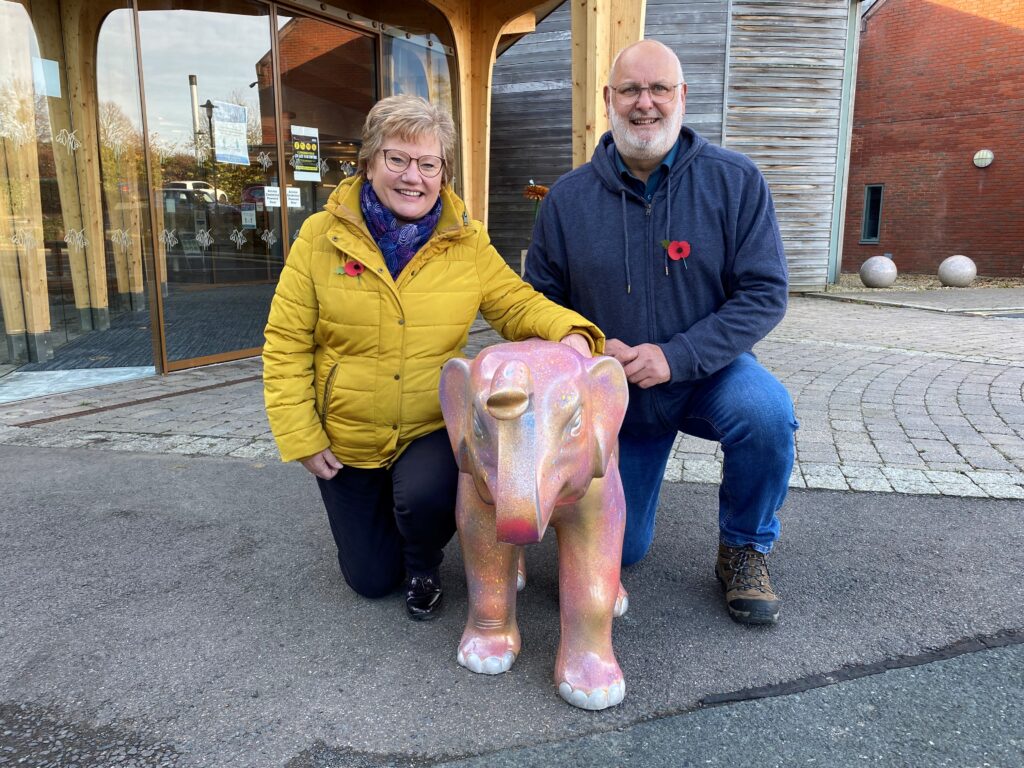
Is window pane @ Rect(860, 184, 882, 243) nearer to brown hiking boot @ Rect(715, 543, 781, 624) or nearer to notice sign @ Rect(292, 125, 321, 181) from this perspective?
notice sign @ Rect(292, 125, 321, 181)

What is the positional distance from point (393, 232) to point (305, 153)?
19.2ft

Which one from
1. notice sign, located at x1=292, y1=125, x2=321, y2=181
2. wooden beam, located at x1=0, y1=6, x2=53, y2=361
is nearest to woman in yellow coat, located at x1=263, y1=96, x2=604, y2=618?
notice sign, located at x1=292, y1=125, x2=321, y2=181

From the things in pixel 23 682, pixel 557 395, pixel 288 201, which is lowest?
pixel 23 682

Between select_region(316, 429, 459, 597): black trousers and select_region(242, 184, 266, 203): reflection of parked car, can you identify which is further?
select_region(242, 184, 266, 203): reflection of parked car

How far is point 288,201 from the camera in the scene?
7594 mm

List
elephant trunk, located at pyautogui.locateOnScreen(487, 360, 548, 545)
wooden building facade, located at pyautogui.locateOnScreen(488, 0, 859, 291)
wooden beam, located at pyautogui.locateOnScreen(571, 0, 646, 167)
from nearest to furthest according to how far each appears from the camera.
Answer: elephant trunk, located at pyautogui.locateOnScreen(487, 360, 548, 545) → wooden beam, located at pyautogui.locateOnScreen(571, 0, 646, 167) → wooden building facade, located at pyautogui.locateOnScreen(488, 0, 859, 291)

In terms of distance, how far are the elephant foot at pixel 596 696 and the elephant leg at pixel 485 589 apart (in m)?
0.25

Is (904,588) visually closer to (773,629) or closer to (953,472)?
(773,629)

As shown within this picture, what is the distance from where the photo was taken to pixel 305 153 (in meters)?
7.75

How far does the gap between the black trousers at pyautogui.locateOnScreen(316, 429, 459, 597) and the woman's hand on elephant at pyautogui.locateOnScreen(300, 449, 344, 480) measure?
1.9 inches

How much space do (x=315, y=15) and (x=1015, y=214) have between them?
52.6ft

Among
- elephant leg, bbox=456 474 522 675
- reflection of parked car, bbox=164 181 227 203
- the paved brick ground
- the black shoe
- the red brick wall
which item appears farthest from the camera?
the red brick wall

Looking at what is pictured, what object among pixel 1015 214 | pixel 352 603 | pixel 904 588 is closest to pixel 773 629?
pixel 904 588

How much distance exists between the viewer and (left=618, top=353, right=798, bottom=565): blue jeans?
96.0 inches
